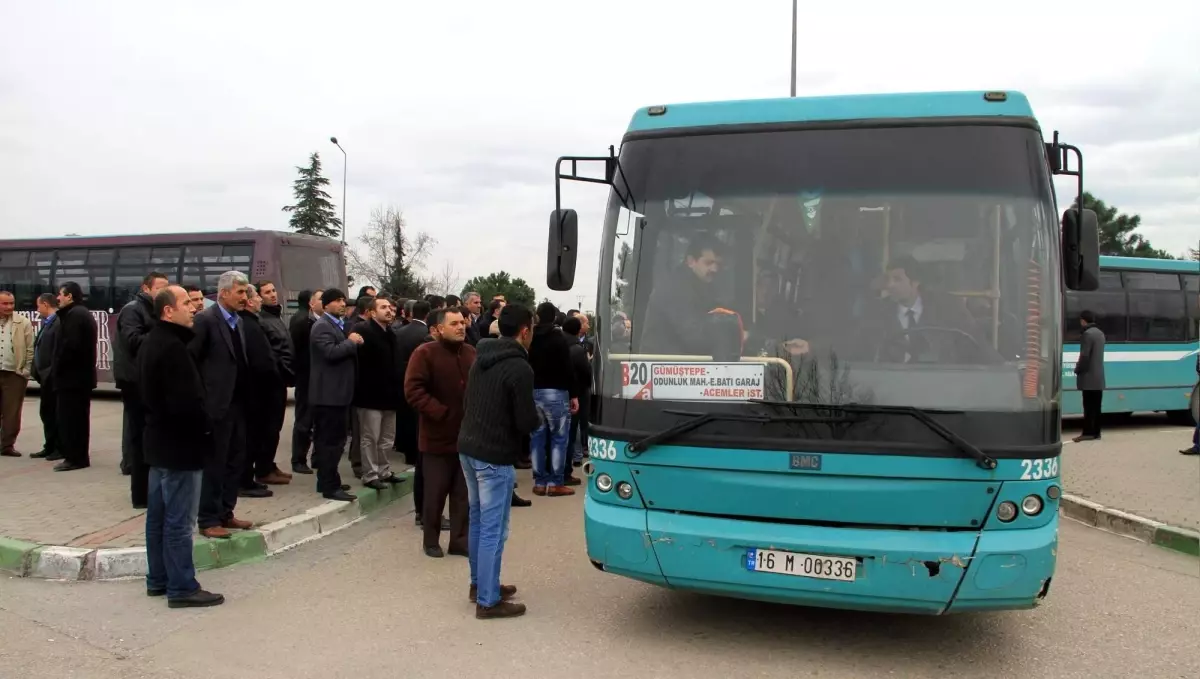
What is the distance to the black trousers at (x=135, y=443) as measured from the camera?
25.8 feet

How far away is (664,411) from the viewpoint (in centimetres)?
500

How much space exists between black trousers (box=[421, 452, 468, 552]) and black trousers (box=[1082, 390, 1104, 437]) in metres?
12.0

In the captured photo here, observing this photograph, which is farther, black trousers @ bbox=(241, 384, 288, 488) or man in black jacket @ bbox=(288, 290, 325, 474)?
man in black jacket @ bbox=(288, 290, 325, 474)

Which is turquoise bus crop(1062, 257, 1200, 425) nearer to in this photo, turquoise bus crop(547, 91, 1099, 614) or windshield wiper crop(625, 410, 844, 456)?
turquoise bus crop(547, 91, 1099, 614)

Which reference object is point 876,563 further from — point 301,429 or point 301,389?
point 301,389

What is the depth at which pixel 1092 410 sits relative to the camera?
50.0 ft

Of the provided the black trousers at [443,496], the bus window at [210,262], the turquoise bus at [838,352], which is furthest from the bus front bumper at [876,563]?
the bus window at [210,262]

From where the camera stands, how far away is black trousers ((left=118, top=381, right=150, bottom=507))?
7.88 metres

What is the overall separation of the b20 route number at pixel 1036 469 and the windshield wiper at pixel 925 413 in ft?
0.55

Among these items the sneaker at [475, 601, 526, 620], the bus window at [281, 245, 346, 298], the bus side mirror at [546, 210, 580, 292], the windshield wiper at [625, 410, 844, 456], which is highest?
the bus window at [281, 245, 346, 298]

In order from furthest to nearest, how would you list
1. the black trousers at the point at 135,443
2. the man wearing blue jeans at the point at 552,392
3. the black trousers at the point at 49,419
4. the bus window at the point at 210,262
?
the bus window at the point at 210,262
the black trousers at the point at 49,419
the man wearing blue jeans at the point at 552,392
the black trousers at the point at 135,443

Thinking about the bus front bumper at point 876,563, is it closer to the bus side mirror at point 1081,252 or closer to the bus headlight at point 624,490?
the bus headlight at point 624,490

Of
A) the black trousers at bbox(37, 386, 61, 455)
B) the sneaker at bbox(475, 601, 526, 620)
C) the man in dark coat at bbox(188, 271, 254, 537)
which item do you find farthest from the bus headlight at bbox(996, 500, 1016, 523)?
the black trousers at bbox(37, 386, 61, 455)

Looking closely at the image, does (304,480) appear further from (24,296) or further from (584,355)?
(24,296)
